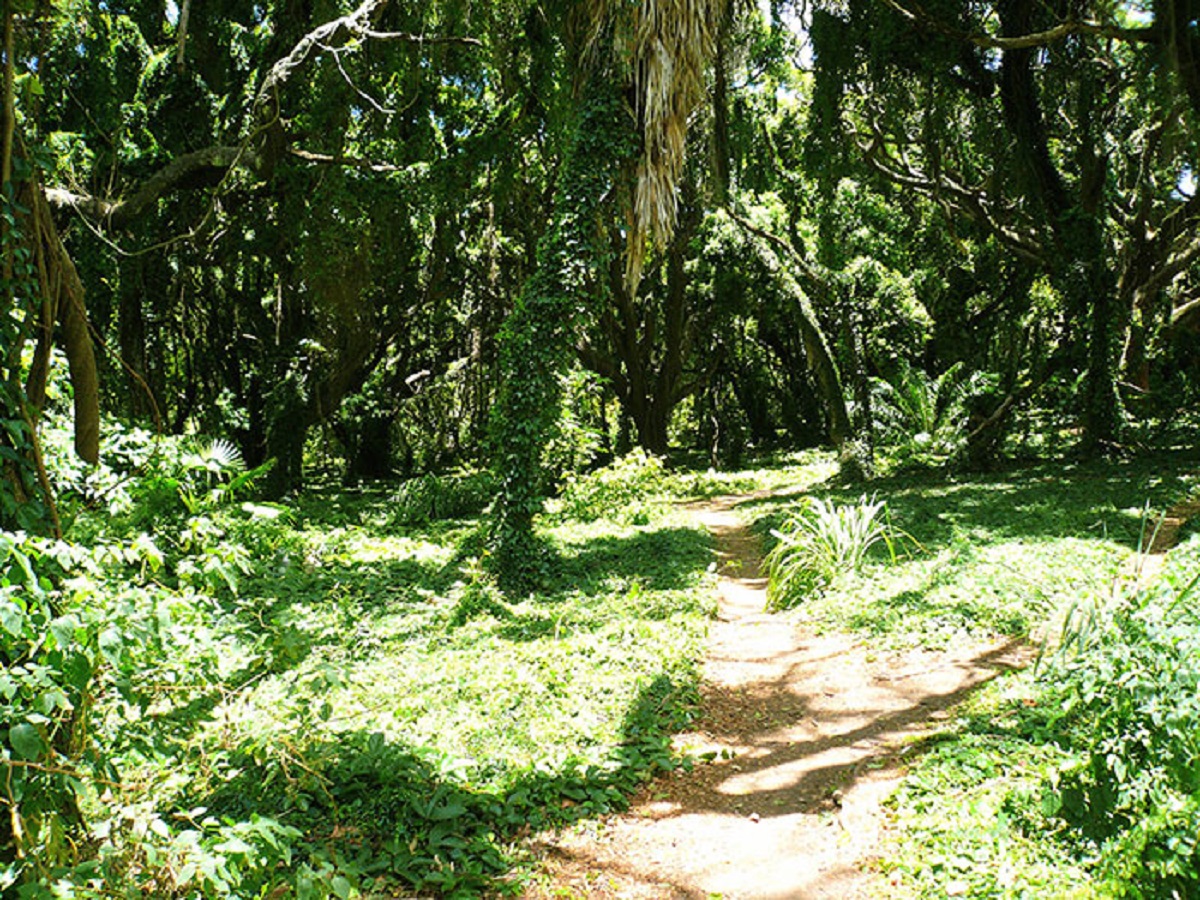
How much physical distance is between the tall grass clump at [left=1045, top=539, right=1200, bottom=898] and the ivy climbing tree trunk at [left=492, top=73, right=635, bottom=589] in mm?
5356

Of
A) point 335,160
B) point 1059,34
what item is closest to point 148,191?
point 335,160

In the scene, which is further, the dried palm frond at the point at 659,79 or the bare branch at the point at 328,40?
the bare branch at the point at 328,40

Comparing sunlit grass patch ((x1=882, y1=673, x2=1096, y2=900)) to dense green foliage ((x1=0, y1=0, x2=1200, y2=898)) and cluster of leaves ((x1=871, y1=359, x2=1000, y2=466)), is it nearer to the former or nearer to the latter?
dense green foliage ((x1=0, y1=0, x2=1200, y2=898))

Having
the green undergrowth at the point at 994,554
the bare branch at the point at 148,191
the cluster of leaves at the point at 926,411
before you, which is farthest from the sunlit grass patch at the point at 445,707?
the cluster of leaves at the point at 926,411

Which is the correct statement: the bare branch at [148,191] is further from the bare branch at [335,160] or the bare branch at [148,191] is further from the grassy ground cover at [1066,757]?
Result: the grassy ground cover at [1066,757]

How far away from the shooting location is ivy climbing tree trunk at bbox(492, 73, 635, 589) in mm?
7746

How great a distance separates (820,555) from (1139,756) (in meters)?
4.60

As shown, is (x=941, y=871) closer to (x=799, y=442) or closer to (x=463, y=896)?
(x=463, y=896)

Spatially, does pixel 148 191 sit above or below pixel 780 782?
above

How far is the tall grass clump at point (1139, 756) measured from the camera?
2434mm

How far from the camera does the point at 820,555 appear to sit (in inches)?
288

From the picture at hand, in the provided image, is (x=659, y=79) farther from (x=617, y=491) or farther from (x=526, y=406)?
(x=617, y=491)

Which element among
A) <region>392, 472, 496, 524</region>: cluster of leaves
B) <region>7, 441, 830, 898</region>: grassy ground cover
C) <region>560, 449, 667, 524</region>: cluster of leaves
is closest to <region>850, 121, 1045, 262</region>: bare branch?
<region>560, 449, 667, 524</region>: cluster of leaves

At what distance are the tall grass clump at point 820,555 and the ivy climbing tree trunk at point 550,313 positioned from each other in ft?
7.89
